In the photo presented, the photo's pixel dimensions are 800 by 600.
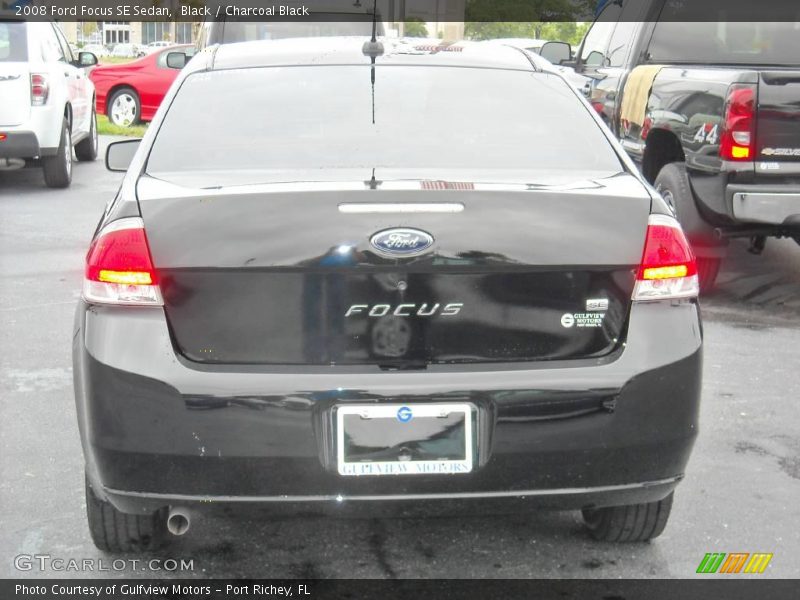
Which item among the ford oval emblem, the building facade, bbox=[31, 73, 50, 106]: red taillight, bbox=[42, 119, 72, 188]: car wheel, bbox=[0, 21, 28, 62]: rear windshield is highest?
the ford oval emblem

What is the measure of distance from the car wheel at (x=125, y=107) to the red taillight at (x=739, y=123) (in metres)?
14.5

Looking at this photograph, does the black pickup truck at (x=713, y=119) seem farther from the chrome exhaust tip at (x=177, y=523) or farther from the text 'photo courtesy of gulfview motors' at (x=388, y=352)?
the chrome exhaust tip at (x=177, y=523)

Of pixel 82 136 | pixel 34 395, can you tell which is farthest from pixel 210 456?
pixel 82 136

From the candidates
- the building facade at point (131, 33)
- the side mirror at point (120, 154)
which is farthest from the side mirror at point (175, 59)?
the building facade at point (131, 33)

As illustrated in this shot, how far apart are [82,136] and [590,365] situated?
1205cm

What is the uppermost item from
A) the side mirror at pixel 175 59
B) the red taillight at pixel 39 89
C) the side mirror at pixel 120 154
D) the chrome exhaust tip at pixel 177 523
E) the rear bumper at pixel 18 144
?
the side mirror at pixel 120 154

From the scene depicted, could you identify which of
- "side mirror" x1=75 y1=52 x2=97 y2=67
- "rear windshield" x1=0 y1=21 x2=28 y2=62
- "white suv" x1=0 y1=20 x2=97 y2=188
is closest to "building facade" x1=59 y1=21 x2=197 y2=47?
"side mirror" x1=75 y1=52 x2=97 y2=67

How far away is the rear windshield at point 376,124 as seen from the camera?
12.4ft

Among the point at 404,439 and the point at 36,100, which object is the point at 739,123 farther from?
the point at 36,100

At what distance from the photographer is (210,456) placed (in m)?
3.20

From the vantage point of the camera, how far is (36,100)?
39.8 ft

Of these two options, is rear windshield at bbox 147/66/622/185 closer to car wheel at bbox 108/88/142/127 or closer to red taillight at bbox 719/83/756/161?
red taillight at bbox 719/83/756/161

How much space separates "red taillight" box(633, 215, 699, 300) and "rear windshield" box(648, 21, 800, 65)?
19.3 ft

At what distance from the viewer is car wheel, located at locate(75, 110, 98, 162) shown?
15.4m
